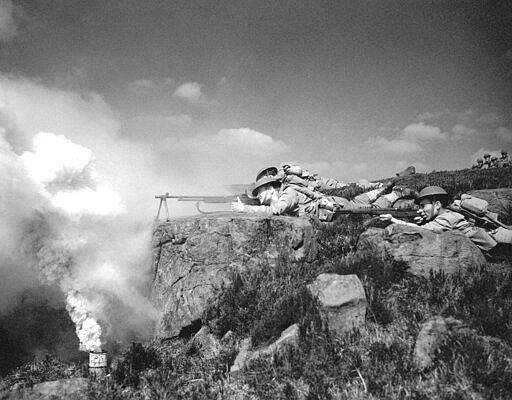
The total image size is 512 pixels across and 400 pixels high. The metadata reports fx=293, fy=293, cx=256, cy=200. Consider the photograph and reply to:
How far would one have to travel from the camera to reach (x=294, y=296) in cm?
467

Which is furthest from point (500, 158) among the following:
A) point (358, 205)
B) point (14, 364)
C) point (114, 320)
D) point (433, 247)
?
point (14, 364)

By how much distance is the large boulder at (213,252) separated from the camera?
19.4 ft

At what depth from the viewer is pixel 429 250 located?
5152mm

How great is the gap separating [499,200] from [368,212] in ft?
11.9

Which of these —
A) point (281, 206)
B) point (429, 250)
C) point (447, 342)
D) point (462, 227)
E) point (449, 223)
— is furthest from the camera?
point (281, 206)

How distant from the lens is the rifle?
7.52 m

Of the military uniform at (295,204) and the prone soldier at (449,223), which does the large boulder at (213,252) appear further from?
the prone soldier at (449,223)

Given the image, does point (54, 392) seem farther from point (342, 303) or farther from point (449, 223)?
point (449, 223)

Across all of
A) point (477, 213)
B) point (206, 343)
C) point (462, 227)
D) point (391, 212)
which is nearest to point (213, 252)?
point (206, 343)

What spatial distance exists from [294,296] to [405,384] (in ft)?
6.48

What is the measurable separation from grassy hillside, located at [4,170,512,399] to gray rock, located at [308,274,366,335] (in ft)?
0.46

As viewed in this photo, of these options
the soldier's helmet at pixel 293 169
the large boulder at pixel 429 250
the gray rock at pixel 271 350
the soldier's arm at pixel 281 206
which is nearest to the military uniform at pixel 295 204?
the soldier's arm at pixel 281 206

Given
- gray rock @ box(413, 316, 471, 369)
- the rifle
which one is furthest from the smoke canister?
the rifle

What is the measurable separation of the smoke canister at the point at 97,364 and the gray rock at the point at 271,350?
85.5 inches
